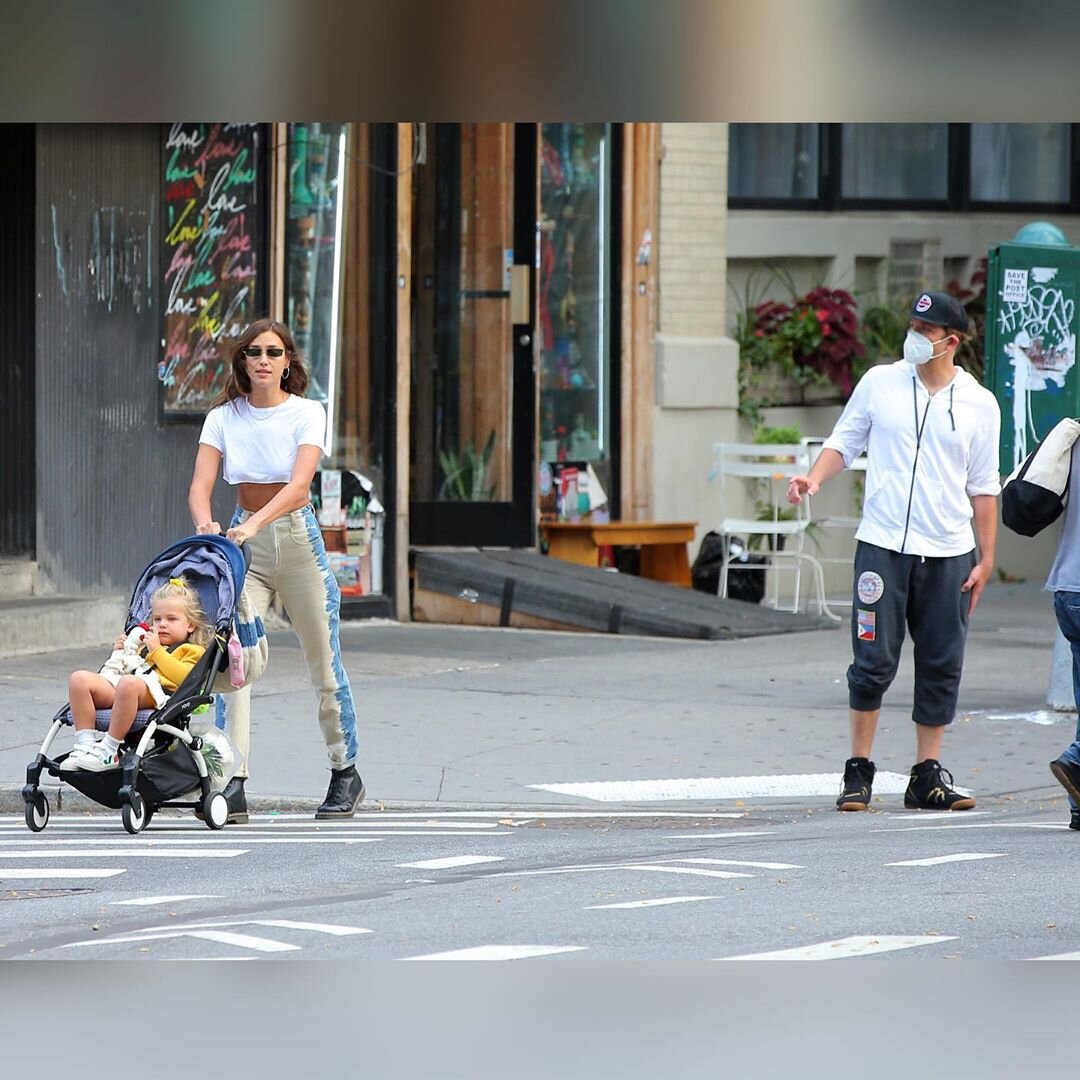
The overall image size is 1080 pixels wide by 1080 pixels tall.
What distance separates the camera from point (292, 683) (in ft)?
38.4

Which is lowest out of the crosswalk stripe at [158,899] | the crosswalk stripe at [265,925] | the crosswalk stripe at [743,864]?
the crosswalk stripe at [743,864]

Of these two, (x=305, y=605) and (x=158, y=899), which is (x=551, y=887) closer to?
(x=158, y=899)

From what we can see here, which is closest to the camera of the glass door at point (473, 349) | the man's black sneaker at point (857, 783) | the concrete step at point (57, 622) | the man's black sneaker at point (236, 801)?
the man's black sneaker at point (236, 801)

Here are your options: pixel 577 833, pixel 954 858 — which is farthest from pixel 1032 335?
pixel 954 858

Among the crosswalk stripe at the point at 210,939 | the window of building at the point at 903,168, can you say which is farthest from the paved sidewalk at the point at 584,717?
the window of building at the point at 903,168

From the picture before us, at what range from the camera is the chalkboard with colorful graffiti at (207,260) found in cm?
1320

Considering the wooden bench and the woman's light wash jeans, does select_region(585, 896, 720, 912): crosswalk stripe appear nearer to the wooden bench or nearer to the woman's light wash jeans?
the woman's light wash jeans

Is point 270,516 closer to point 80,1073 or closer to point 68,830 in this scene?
point 68,830

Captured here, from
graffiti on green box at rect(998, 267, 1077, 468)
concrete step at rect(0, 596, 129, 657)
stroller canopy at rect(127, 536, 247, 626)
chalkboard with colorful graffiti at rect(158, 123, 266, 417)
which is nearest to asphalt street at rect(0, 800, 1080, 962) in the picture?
stroller canopy at rect(127, 536, 247, 626)

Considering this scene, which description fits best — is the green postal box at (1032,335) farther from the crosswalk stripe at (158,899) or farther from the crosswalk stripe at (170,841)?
the crosswalk stripe at (158,899)

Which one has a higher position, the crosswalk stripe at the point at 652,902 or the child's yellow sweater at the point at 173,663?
the child's yellow sweater at the point at 173,663

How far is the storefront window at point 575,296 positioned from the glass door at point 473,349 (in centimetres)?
71

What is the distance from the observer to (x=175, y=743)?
756cm

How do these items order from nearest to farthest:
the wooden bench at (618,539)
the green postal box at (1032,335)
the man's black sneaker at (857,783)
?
the man's black sneaker at (857,783)
the green postal box at (1032,335)
the wooden bench at (618,539)
